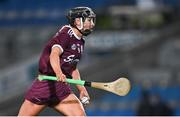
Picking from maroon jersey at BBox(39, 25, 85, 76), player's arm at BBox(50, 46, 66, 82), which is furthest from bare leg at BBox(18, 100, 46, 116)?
player's arm at BBox(50, 46, 66, 82)

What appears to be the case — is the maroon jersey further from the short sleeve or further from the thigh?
the thigh

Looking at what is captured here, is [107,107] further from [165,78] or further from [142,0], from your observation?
[142,0]

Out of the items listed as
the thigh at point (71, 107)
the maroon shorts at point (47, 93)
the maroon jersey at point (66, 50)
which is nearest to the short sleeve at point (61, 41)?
the maroon jersey at point (66, 50)

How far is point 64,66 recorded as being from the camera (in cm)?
665

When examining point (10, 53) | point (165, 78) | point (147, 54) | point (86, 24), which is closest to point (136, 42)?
point (147, 54)

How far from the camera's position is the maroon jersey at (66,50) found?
6.54 m

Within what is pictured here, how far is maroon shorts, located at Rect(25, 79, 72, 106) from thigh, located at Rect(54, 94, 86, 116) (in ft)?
0.14

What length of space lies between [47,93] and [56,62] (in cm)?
49

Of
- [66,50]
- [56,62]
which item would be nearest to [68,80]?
[56,62]

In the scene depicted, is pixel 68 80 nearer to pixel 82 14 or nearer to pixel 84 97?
pixel 84 97

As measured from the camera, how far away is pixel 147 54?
13414 mm

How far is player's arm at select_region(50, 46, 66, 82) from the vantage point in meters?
6.26

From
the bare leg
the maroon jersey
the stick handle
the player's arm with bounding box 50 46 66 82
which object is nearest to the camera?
the player's arm with bounding box 50 46 66 82

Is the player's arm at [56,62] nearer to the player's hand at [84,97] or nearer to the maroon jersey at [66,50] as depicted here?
the maroon jersey at [66,50]
